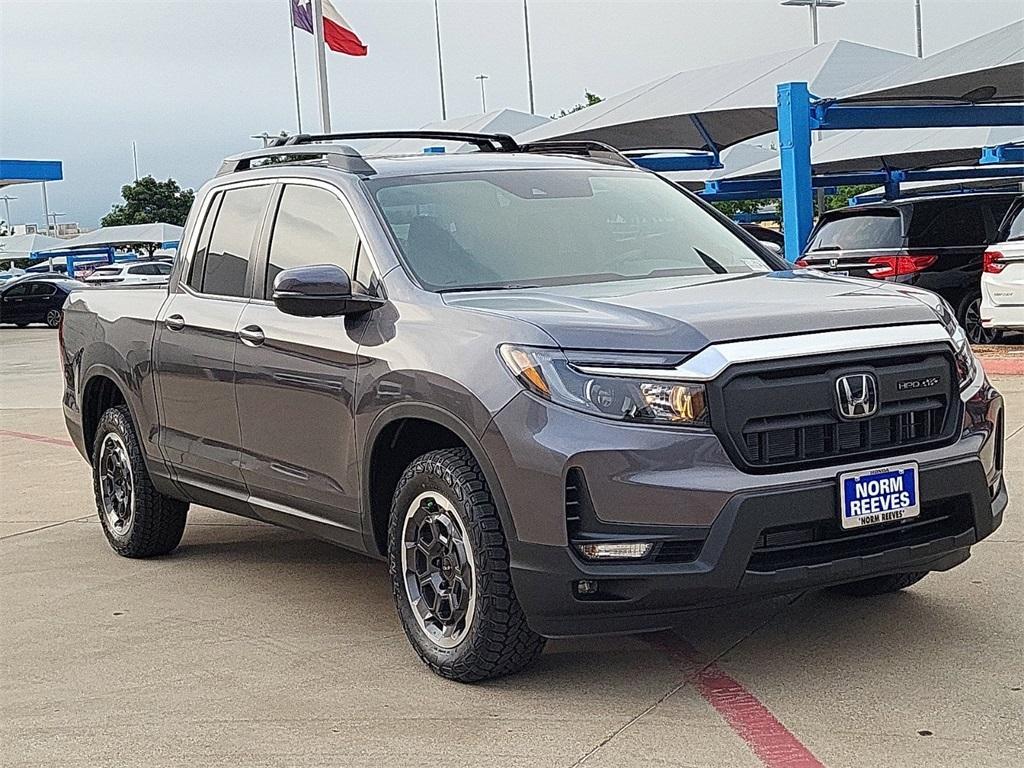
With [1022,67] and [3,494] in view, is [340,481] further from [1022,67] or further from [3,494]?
[1022,67]

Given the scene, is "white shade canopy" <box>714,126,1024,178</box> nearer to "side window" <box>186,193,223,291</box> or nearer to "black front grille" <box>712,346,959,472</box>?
"side window" <box>186,193,223,291</box>

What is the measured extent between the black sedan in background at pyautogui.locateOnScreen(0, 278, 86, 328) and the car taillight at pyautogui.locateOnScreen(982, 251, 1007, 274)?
1067 inches

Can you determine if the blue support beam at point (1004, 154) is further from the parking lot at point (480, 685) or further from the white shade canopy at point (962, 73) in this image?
the parking lot at point (480, 685)

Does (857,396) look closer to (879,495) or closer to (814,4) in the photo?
(879,495)

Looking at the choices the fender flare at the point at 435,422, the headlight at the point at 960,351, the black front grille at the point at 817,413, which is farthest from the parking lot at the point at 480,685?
the headlight at the point at 960,351

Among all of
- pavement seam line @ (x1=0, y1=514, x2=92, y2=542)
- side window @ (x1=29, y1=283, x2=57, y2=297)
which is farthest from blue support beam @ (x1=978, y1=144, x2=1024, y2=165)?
side window @ (x1=29, y1=283, x2=57, y2=297)

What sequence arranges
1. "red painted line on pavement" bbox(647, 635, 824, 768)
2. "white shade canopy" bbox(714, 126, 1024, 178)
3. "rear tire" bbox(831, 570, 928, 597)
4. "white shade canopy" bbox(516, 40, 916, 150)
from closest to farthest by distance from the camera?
"red painted line on pavement" bbox(647, 635, 824, 768), "rear tire" bbox(831, 570, 928, 597), "white shade canopy" bbox(516, 40, 916, 150), "white shade canopy" bbox(714, 126, 1024, 178)

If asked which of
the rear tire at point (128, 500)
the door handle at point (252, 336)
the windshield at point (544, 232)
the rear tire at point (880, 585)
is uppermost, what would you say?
the windshield at point (544, 232)

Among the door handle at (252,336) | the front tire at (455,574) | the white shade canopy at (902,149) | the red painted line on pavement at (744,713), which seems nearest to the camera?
the red painted line on pavement at (744,713)

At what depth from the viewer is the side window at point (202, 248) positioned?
6.49 meters

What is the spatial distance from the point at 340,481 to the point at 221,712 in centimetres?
96

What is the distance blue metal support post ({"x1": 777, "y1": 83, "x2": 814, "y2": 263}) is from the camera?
54.5ft

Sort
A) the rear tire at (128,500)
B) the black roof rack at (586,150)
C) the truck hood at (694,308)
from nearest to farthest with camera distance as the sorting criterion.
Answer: the truck hood at (694,308) < the black roof rack at (586,150) < the rear tire at (128,500)

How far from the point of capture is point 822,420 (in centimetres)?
431
